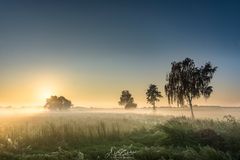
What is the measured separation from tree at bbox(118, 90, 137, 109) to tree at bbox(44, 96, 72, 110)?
85.3 feet

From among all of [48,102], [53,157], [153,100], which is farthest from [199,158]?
[48,102]

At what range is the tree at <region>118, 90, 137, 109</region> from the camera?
336ft

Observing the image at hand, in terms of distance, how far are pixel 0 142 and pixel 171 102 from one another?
34.6 m

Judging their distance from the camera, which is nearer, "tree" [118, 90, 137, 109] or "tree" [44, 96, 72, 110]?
"tree" [118, 90, 137, 109]

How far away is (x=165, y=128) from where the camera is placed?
16.4m

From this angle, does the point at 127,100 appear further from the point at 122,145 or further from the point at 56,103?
the point at 122,145

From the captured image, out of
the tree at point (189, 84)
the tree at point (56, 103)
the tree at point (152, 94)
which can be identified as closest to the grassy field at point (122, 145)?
the tree at point (189, 84)

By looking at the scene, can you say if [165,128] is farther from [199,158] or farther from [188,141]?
[199,158]

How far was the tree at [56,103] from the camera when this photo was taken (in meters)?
119

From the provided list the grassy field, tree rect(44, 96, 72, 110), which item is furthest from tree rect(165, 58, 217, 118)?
tree rect(44, 96, 72, 110)

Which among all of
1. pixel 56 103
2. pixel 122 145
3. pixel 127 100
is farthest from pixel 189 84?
pixel 56 103

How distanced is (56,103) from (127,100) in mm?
28199

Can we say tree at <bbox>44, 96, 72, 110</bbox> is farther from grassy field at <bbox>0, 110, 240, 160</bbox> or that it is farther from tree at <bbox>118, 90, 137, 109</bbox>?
grassy field at <bbox>0, 110, 240, 160</bbox>

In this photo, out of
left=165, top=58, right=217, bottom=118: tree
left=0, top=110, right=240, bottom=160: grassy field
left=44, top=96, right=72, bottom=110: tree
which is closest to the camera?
left=0, top=110, right=240, bottom=160: grassy field
